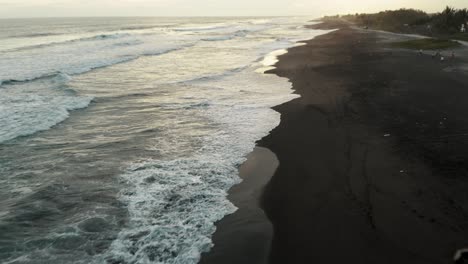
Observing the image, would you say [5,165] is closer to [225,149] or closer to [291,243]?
[225,149]

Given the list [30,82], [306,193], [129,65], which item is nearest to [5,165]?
[306,193]

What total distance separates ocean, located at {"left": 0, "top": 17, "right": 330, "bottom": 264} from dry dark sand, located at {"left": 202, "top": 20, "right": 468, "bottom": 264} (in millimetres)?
1187

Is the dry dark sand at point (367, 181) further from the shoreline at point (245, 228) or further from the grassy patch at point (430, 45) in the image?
the grassy patch at point (430, 45)

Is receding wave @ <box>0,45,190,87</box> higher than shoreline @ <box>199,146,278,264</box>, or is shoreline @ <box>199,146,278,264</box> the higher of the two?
receding wave @ <box>0,45,190,87</box>

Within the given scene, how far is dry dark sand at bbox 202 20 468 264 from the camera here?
726 centimetres

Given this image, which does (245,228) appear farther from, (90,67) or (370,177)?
(90,67)

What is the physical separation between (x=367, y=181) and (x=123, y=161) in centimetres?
716

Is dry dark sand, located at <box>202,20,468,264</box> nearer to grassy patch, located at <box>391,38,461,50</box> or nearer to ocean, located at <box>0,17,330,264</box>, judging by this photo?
ocean, located at <box>0,17,330,264</box>

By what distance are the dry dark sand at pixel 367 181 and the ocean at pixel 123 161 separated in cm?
119

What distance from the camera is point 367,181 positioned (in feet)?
31.8

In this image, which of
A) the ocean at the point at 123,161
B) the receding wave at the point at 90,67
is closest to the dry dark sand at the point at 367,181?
the ocean at the point at 123,161

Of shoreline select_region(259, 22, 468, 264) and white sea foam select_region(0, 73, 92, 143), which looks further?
white sea foam select_region(0, 73, 92, 143)

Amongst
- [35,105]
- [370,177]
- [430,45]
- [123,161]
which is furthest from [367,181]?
[430,45]

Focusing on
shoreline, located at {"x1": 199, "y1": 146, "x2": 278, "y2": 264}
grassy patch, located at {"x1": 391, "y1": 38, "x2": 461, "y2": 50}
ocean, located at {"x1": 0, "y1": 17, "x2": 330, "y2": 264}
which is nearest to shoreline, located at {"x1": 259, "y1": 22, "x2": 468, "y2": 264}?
shoreline, located at {"x1": 199, "y1": 146, "x2": 278, "y2": 264}
